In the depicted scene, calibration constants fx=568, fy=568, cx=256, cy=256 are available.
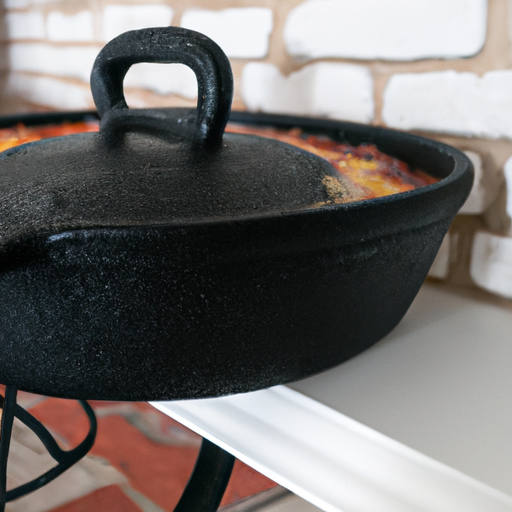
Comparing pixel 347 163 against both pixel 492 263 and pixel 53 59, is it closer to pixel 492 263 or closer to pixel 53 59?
pixel 492 263

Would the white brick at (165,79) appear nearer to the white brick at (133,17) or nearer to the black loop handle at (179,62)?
the white brick at (133,17)

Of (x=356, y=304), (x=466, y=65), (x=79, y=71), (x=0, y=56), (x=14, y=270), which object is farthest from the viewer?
(x=0, y=56)

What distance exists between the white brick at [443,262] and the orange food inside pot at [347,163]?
0.19 meters

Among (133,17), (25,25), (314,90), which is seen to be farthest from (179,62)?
(25,25)

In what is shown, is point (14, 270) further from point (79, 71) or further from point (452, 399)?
point (79, 71)

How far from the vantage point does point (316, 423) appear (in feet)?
1.83

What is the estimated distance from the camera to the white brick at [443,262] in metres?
0.88

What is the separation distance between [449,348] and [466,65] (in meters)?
0.41

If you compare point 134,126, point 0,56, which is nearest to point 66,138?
point 134,126

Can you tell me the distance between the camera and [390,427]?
0.53 m

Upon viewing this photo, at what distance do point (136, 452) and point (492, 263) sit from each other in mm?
620

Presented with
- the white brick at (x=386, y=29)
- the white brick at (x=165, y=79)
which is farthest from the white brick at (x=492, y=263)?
the white brick at (x=165, y=79)

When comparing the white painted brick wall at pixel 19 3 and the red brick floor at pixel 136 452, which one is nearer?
the red brick floor at pixel 136 452

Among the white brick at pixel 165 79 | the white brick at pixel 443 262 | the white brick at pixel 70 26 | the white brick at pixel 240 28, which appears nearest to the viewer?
the white brick at pixel 443 262
